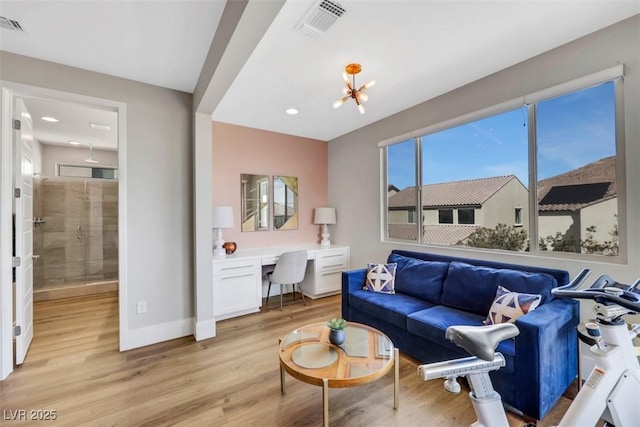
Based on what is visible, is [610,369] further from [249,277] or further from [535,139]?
[249,277]

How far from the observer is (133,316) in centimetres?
268

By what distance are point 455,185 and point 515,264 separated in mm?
1038

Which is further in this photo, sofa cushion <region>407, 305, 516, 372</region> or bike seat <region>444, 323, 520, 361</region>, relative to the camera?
sofa cushion <region>407, 305, 516, 372</region>

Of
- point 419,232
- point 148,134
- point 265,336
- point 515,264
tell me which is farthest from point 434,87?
point 265,336

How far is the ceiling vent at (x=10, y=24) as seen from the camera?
1.86 meters

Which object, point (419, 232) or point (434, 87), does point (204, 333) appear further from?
point (434, 87)

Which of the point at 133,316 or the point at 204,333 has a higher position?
the point at 133,316

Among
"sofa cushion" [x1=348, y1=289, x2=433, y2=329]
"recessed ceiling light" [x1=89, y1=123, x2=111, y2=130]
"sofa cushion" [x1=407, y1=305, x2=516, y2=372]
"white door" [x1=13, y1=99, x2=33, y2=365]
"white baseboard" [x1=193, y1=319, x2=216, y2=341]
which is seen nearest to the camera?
"sofa cushion" [x1=407, y1=305, x2=516, y2=372]

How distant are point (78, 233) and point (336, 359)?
5154 millimetres

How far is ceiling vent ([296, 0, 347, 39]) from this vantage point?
68.7 inches

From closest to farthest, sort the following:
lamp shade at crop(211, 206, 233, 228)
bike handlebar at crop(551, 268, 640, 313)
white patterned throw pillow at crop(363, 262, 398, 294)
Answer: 1. bike handlebar at crop(551, 268, 640, 313)
2. white patterned throw pillow at crop(363, 262, 398, 294)
3. lamp shade at crop(211, 206, 233, 228)

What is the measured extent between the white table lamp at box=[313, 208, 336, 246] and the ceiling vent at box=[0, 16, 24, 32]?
11.8 ft

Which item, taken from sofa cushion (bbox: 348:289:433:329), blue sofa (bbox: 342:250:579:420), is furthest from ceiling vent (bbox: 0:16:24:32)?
sofa cushion (bbox: 348:289:433:329)

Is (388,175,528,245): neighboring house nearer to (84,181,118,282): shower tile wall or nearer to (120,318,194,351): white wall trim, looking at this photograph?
(120,318,194,351): white wall trim
